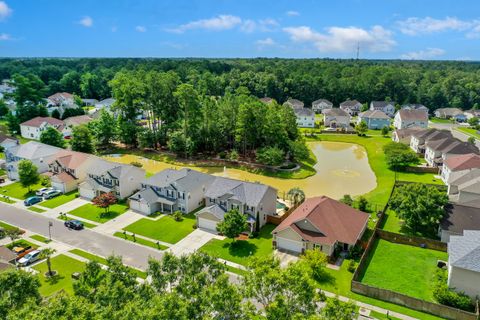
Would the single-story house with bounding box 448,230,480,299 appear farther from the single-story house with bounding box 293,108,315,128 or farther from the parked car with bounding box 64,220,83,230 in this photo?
the single-story house with bounding box 293,108,315,128

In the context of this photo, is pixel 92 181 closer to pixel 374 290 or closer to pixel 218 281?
pixel 218 281

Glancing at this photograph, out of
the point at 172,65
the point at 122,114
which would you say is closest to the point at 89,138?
the point at 122,114

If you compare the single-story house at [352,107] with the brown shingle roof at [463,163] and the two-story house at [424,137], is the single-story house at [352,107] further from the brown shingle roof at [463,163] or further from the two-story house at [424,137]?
the brown shingle roof at [463,163]

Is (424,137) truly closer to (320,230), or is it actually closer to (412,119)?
(412,119)

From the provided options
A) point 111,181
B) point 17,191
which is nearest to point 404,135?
point 111,181

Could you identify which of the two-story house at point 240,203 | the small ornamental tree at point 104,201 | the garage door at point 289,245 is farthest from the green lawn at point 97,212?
the garage door at point 289,245
